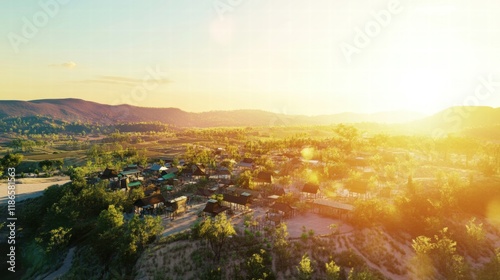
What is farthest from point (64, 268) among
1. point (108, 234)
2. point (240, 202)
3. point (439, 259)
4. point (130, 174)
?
point (439, 259)

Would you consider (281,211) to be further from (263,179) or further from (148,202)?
(148,202)

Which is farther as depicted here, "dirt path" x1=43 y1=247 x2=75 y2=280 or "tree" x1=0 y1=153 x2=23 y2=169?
"tree" x1=0 y1=153 x2=23 y2=169

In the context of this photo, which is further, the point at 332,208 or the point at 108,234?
the point at 332,208

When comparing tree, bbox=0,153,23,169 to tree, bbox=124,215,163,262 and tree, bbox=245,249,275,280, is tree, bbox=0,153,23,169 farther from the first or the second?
tree, bbox=245,249,275,280

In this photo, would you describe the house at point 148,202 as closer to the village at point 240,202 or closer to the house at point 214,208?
the village at point 240,202

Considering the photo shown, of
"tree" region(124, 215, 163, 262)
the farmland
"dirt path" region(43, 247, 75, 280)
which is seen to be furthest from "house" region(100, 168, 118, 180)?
"tree" region(124, 215, 163, 262)

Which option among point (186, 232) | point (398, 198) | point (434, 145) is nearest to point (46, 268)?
point (186, 232)

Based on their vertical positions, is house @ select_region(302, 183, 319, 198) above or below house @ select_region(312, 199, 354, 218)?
above

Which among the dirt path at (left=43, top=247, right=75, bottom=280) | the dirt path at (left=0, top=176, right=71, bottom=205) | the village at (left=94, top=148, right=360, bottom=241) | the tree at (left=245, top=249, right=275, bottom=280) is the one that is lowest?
the dirt path at (left=43, top=247, right=75, bottom=280)

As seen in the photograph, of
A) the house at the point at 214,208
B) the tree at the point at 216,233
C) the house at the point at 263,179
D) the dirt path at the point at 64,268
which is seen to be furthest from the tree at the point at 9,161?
the tree at the point at 216,233
